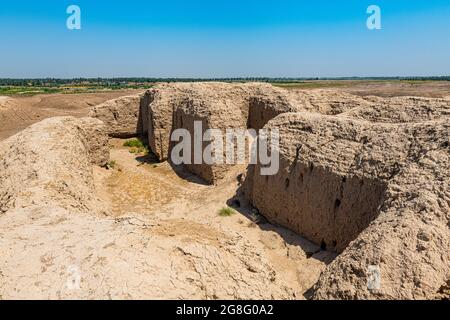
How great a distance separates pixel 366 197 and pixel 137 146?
14717 mm

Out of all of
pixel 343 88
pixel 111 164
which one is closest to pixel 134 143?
pixel 111 164

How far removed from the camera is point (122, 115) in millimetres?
20625

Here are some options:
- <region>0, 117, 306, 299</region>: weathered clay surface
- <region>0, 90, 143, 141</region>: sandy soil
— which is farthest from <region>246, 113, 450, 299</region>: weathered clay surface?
<region>0, 90, 143, 141</region>: sandy soil

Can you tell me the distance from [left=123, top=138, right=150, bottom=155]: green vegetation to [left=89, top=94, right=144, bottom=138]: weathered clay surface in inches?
29.5

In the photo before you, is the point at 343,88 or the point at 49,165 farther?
the point at 343,88

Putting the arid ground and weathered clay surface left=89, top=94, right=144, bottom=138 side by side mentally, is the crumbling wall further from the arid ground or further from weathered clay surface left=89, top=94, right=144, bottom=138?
weathered clay surface left=89, top=94, right=144, bottom=138

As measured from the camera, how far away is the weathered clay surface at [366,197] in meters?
5.27

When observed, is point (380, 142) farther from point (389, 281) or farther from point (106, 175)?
point (106, 175)

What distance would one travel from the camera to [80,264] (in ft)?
16.4

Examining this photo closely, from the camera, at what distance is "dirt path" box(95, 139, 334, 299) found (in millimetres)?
5949

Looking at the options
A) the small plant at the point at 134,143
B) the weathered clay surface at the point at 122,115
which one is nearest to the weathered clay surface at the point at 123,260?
the small plant at the point at 134,143

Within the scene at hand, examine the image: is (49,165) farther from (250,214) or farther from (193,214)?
(250,214)

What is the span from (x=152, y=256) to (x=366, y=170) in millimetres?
5038
